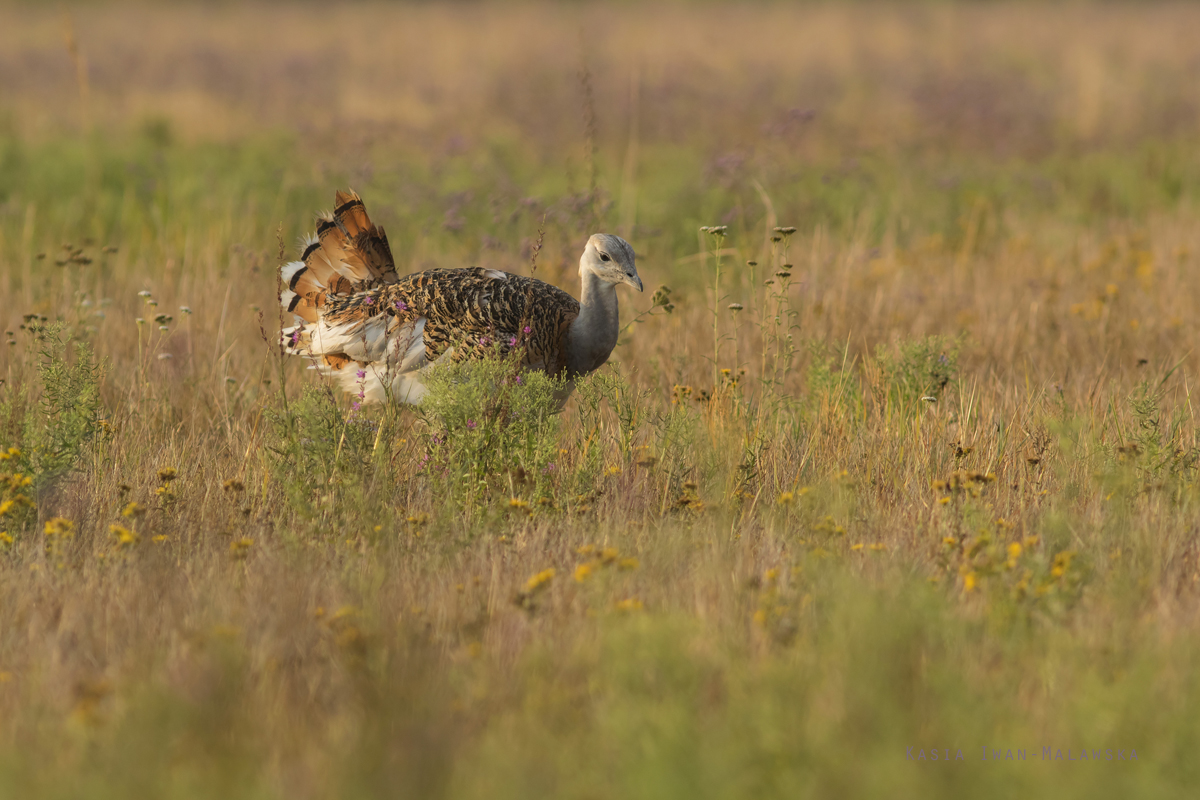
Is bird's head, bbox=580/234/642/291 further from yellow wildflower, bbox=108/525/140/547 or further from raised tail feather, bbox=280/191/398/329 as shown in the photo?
yellow wildflower, bbox=108/525/140/547

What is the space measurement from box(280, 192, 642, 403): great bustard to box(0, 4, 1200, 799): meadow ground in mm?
236

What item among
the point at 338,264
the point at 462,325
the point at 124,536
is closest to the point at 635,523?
the point at 462,325

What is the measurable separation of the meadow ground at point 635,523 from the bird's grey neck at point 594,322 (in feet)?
0.68

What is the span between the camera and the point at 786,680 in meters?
2.49

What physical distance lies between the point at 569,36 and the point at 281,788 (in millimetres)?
19922

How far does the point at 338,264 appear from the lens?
5348 mm

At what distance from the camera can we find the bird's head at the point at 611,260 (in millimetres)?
4617

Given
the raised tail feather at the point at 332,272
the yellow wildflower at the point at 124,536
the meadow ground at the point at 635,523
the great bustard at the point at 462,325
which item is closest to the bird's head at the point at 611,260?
the great bustard at the point at 462,325

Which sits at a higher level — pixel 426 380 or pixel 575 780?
pixel 426 380

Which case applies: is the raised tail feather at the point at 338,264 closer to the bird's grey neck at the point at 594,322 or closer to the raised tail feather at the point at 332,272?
the raised tail feather at the point at 332,272

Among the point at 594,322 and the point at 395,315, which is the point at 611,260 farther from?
the point at 395,315

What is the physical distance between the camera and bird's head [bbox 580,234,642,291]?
4.62 metres

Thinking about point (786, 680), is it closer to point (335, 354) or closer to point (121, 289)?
point (335, 354)

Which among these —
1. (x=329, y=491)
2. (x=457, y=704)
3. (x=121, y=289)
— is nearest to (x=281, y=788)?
(x=457, y=704)
